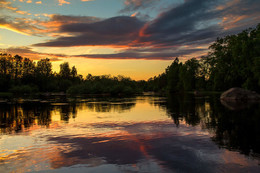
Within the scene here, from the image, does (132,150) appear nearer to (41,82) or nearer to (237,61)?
(237,61)

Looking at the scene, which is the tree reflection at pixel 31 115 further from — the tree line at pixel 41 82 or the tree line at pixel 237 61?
the tree line at pixel 41 82

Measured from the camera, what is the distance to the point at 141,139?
1185cm

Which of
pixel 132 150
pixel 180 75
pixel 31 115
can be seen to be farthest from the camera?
pixel 180 75

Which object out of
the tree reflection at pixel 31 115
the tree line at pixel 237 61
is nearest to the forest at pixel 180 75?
the tree line at pixel 237 61

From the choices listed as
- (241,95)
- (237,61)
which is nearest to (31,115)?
(241,95)

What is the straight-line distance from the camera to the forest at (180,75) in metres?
50.1

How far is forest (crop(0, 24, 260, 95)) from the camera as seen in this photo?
50125mm

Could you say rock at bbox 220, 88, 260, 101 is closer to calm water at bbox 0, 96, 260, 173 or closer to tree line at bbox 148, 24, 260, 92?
tree line at bbox 148, 24, 260, 92

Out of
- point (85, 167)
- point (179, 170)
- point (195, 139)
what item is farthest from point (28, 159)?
point (195, 139)

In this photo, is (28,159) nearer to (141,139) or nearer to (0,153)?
(0,153)

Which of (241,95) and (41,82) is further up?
(41,82)

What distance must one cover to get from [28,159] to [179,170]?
19.5 feet

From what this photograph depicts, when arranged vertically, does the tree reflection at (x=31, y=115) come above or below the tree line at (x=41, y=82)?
below

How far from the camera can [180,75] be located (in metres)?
117
